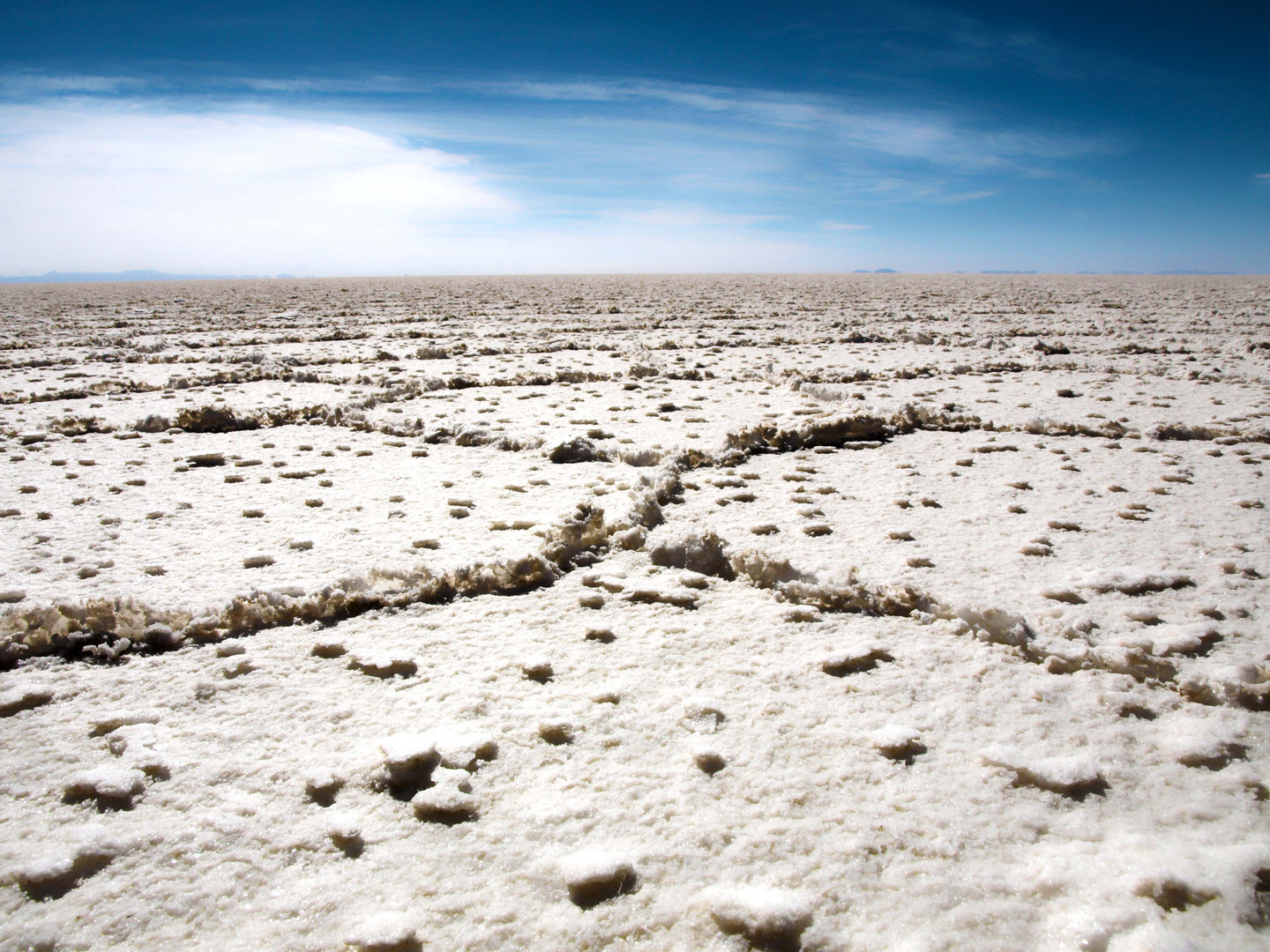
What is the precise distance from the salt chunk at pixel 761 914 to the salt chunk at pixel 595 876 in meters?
0.17

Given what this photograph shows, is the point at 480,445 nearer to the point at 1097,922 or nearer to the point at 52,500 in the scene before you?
the point at 52,500

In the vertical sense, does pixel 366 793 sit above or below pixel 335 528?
below

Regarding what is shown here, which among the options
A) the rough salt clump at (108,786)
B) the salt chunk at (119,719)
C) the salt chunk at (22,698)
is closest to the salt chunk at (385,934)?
the rough salt clump at (108,786)

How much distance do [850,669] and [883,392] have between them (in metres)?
5.03

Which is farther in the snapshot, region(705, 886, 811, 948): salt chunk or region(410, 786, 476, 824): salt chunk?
region(410, 786, 476, 824): salt chunk

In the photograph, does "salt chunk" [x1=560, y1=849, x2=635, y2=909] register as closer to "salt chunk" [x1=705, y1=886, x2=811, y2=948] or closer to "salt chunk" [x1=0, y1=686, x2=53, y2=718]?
"salt chunk" [x1=705, y1=886, x2=811, y2=948]

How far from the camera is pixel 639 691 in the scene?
6.61 feet

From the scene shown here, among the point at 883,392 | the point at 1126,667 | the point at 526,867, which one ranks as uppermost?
the point at 883,392

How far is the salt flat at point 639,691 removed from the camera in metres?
1.35

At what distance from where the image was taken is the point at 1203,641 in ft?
7.13

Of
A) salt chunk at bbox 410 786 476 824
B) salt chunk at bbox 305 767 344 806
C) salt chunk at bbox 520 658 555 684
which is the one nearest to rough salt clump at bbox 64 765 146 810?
salt chunk at bbox 305 767 344 806

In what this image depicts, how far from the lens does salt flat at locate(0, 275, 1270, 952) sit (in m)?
1.35

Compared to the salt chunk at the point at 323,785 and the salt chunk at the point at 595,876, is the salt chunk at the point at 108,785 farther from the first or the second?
the salt chunk at the point at 595,876

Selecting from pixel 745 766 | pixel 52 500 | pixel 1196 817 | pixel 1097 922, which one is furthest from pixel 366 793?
pixel 52 500
